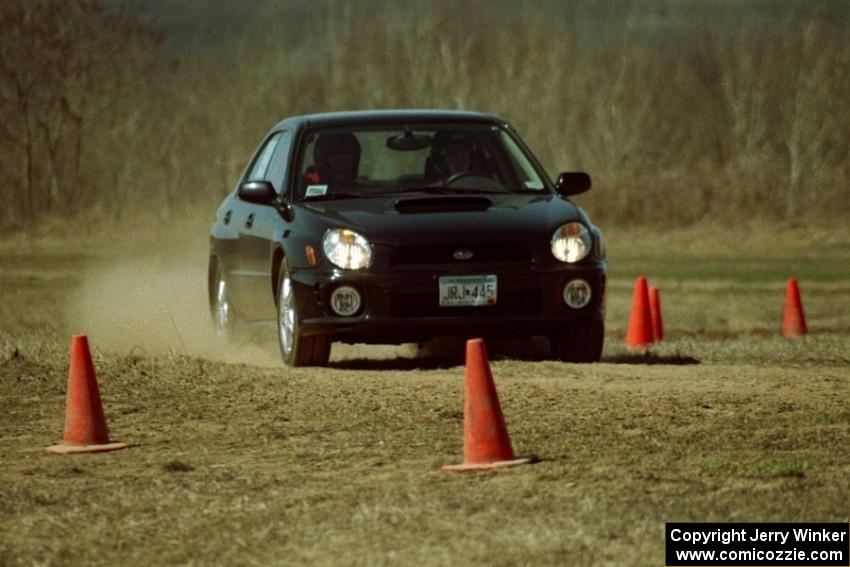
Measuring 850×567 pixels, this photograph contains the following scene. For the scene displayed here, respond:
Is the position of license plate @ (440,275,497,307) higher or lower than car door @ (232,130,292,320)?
lower

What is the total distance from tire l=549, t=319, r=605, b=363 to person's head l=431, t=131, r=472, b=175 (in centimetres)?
138

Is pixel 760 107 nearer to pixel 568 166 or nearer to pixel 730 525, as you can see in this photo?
pixel 568 166

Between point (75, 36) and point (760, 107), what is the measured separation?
29383 millimetres

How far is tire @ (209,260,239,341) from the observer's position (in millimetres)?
14508

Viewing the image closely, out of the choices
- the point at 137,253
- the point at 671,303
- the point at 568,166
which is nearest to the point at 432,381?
the point at 671,303

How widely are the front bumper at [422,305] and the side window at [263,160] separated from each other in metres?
2.13

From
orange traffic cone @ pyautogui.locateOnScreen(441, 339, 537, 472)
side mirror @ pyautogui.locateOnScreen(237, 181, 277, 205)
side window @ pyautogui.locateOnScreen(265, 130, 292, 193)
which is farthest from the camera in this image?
side window @ pyautogui.locateOnScreen(265, 130, 292, 193)

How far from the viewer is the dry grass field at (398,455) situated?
22.6 feet

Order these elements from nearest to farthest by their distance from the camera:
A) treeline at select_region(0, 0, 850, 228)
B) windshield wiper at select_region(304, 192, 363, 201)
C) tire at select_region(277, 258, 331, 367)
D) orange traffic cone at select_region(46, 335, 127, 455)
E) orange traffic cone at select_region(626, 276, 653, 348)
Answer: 1. orange traffic cone at select_region(46, 335, 127, 455)
2. tire at select_region(277, 258, 331, 367)
3. windshield wiper at select_region(304, 192, 363, 201)
4. orange traffic cone at select_region(626, 276, 653, 348)
5. treeline at select_region(0, 0, 850, 228)

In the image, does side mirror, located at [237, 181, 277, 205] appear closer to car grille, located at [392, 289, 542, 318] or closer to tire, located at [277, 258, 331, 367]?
tire, located at [277, 258, 331, 367]

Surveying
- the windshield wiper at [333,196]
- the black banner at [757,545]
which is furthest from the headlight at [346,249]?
the black banner at [757,545]

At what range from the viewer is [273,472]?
8.62 meters

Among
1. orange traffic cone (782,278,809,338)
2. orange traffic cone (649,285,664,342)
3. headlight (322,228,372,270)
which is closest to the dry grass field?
headlight (322,228,372,270)

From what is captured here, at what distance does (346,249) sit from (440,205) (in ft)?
2.53
